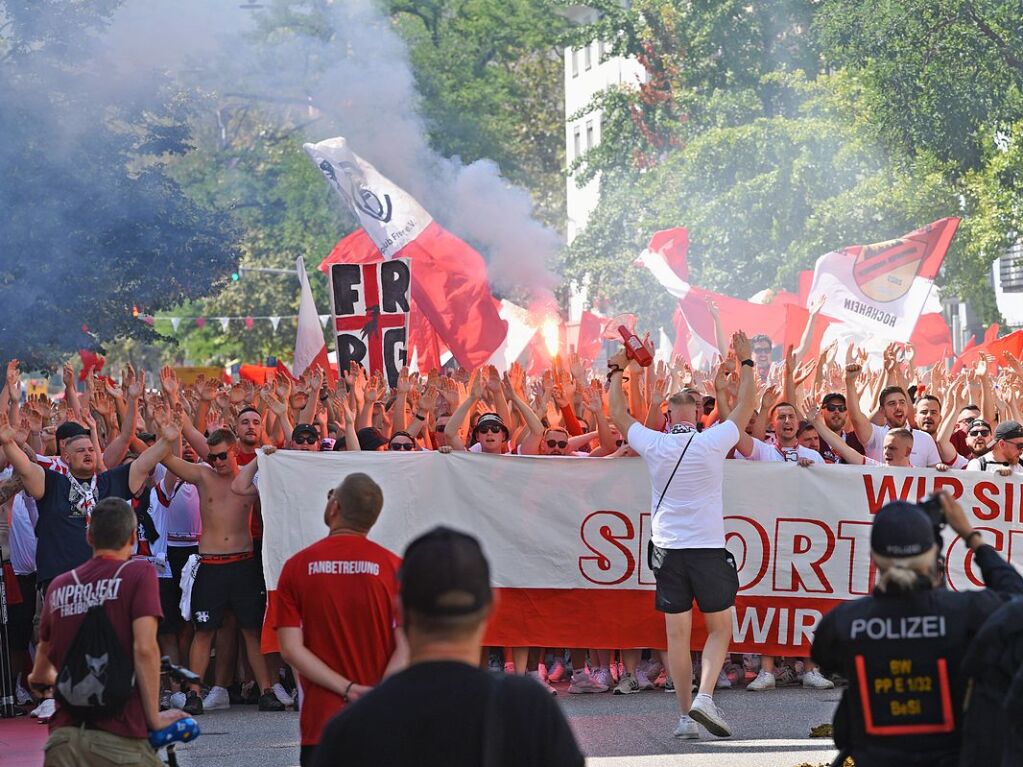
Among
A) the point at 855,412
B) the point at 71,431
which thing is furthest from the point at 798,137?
the point at 71,431

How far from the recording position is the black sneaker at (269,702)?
10.2 metres

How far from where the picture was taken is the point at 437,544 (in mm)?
3488

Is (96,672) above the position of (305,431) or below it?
below

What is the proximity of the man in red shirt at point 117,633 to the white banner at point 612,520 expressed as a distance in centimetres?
456

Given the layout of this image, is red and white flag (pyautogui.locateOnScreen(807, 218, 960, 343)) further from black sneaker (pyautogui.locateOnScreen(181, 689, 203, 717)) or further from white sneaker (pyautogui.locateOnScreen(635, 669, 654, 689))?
black sneaker (pyautogui.locateOnScreen(181, 689, 203, 717))

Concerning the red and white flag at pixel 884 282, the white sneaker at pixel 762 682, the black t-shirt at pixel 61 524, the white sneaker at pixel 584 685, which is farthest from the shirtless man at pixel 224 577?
the red and white flag at pixel 884 282

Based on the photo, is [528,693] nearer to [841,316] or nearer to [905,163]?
[841,316]

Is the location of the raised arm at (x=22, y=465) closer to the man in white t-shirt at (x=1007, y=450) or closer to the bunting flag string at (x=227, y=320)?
the man in white t-shirt at (x=1007, y=450)

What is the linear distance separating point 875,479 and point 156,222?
1137 cm

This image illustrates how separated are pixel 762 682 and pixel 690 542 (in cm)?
211

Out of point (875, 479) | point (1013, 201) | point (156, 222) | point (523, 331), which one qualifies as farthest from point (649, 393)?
point (1013, 201)

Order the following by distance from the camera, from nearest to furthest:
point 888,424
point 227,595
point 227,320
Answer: point 227,595 < point 888,424 < point 227,320

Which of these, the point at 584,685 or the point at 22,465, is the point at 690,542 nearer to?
the point at 584,685

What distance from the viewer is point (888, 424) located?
1109 centimetres
